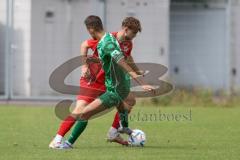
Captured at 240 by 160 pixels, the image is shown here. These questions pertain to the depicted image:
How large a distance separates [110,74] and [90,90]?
58cm

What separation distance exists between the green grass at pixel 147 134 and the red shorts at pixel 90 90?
719 mm

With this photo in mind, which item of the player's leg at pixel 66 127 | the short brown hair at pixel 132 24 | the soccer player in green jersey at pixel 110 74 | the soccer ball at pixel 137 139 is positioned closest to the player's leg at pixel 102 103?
the soccer player in green jersey at pixel 110 74

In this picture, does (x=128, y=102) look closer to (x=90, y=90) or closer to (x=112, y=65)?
(x=90, y=90)

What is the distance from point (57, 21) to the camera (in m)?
26.3

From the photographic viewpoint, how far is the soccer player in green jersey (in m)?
11.7

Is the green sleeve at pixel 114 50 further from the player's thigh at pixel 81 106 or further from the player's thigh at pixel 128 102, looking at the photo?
the player's thigh at pixel 81 106

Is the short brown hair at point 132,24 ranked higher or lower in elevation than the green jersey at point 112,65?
higher

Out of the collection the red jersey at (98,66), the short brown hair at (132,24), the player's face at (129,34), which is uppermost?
the short brown hair at (132,24)

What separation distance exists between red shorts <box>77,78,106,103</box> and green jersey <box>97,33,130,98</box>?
0.33 meters

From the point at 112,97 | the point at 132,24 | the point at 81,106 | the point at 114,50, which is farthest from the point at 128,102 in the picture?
the point at 132,24

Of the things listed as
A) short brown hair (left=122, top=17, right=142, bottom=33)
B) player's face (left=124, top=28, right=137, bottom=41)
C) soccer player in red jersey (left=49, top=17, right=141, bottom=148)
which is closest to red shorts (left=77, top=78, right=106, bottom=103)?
soccer player in red jersey (left=49, top=17, right=141, bottom=148)

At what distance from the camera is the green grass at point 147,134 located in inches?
455

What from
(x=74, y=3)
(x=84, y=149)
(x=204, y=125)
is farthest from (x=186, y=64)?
(x=84, y=149)

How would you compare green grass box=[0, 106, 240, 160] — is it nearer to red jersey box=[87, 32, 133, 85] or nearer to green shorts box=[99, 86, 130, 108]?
green shorts box=[99, 86, 130, 108]
